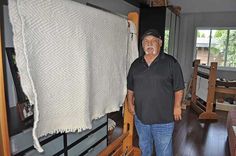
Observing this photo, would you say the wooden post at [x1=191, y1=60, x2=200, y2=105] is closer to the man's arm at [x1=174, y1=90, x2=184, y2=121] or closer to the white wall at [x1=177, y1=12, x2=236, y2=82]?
the white wall at [x1=177, y1=12, x2=236, y2=82]

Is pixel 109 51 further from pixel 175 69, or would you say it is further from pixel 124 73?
A: pixel 175 69

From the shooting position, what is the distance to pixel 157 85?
5.21ft

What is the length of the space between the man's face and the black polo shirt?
6cm

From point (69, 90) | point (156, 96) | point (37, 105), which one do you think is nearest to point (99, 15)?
point (69, 90)

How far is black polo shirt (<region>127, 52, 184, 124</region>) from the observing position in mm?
1582

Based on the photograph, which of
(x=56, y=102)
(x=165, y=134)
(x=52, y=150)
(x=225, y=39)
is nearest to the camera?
(x=56, y=102)

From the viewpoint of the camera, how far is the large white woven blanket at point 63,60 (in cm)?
81

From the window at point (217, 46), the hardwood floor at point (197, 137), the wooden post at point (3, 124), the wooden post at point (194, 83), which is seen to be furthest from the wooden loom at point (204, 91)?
the wooden post at point (3, 124)

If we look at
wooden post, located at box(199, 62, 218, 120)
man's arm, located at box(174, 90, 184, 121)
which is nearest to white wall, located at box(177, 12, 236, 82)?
wooden post, located at box(199, 62, 218, 120)

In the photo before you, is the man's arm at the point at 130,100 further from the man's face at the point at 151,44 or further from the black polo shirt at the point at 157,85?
the man's face at the point at 151,44

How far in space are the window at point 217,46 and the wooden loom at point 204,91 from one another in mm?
1597

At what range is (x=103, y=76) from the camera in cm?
131

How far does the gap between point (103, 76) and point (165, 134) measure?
79cm

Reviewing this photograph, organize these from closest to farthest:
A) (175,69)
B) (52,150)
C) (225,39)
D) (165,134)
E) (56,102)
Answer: (56,102)
(52,150)
(175,69)
(165,134)
(225,39)
